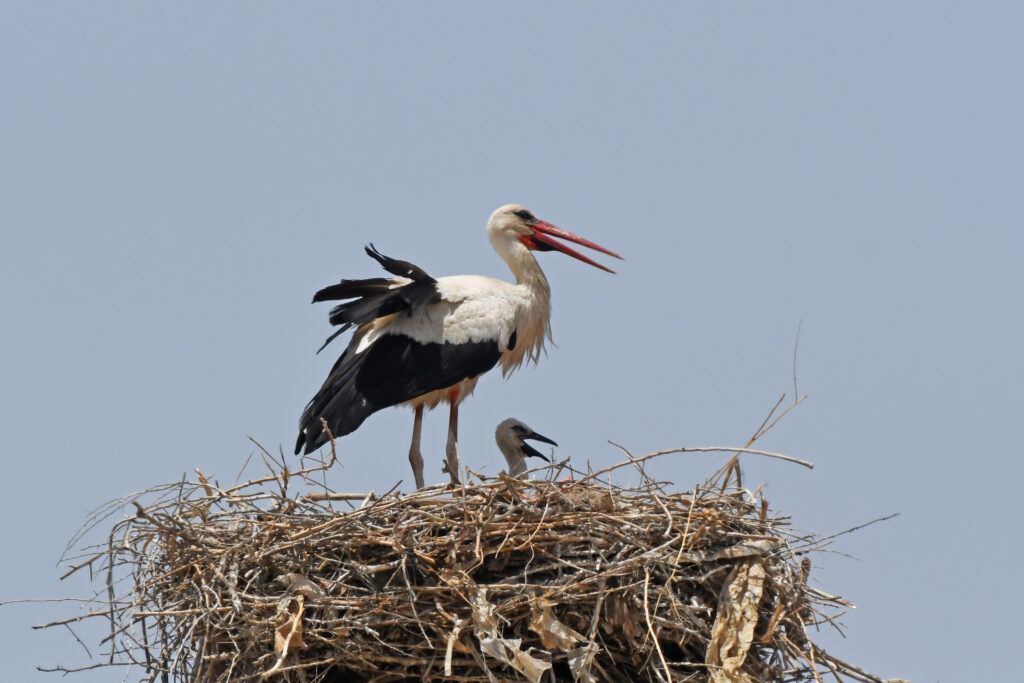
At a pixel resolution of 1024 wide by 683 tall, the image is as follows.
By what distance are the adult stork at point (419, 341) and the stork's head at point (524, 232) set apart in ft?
0.97

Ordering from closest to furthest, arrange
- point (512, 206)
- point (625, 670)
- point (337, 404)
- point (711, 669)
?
1. point (711, 669)
2. point (625, 670)
3. point (337, 404)
4. point (512, 206)

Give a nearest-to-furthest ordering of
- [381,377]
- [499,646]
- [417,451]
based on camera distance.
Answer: [499,646]
[381,377]
[417,451]

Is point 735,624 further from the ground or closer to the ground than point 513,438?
closer to the ground

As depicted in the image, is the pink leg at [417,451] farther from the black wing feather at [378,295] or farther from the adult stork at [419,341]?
the black wing feather at [378,295]

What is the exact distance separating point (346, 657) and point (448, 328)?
2.65m

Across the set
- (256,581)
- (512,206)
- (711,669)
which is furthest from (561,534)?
(512,206)

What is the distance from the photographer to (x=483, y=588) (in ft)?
17.8

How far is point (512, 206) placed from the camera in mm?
8789

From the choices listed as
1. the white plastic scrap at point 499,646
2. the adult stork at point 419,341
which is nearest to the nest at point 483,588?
the white plastic scrap at point 499,646

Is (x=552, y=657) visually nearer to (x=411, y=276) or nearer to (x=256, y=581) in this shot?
(x=256, y=581)

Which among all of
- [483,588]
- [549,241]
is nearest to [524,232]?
[549,241]

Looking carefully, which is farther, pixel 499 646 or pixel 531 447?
pixel 531 447

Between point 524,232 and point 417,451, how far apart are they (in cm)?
152

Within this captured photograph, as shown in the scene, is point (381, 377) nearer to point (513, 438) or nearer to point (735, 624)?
point (513, 438)
